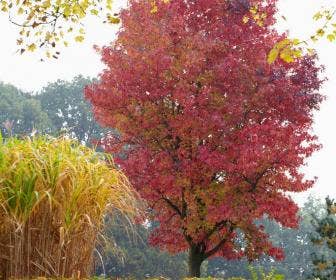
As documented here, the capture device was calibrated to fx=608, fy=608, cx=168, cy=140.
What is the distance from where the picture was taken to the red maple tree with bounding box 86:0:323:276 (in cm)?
1412

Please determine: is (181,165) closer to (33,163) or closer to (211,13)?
(211,13)

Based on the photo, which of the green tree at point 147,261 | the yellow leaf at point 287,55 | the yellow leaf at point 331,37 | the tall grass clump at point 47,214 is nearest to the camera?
the yellow leaf at point 287,55

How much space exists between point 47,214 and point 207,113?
8.53m

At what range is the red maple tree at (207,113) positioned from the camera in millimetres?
14117

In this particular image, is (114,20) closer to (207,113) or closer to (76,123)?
(207,113)

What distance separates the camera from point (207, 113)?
14141 mm

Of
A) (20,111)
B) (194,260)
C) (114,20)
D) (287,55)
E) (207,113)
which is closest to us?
(287,55)

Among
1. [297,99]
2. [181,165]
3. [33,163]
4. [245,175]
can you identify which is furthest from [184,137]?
[33,163]

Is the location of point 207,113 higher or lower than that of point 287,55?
higher

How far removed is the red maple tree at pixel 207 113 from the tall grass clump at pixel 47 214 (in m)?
7.64

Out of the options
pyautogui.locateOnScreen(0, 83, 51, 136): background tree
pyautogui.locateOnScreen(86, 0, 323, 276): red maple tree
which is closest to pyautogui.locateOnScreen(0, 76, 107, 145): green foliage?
pyautogui.locateOnScreen(0, 83, 51, 136): background tree

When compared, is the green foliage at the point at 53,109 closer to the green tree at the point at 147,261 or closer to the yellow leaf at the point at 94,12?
the green tree at the point at 147,261

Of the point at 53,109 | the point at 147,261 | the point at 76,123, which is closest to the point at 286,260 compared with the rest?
the point at 147,261

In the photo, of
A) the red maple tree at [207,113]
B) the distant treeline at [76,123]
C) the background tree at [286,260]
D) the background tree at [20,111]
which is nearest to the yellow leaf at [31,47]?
the red maple tree at [207,113]
